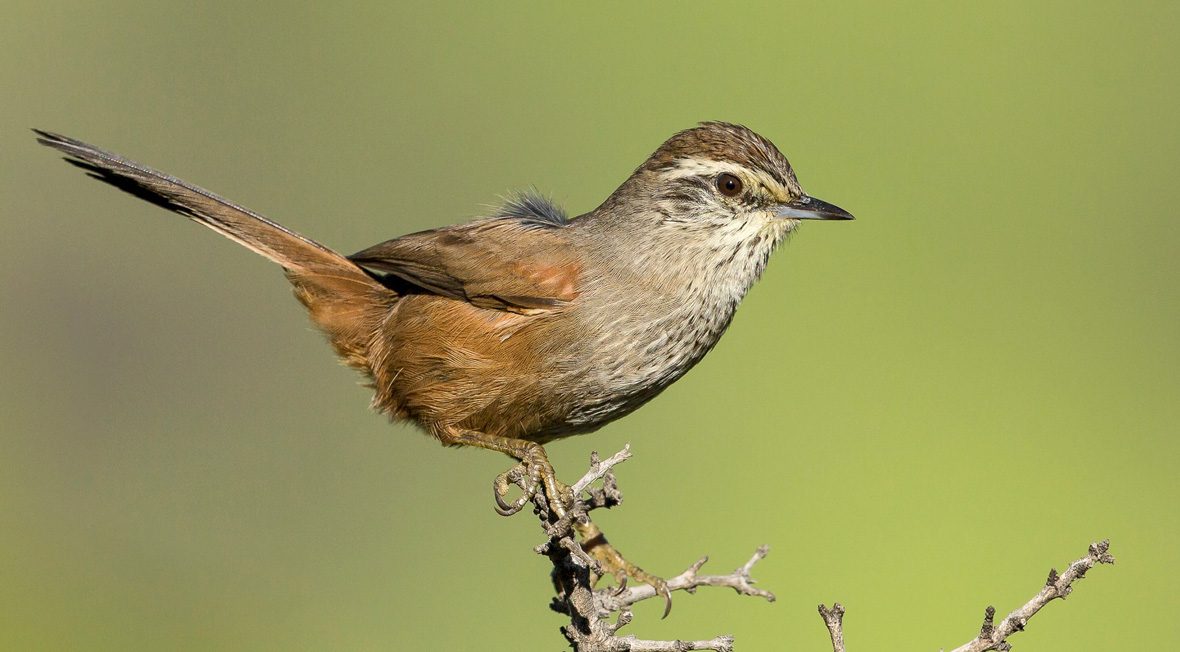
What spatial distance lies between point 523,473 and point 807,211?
1.58m

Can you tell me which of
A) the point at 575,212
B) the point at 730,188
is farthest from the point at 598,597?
the point at 575,212

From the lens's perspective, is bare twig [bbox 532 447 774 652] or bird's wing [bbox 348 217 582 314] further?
bird's wing [bbox 348 217 582 314]

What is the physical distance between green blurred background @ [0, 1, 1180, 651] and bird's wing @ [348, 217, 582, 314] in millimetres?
1574

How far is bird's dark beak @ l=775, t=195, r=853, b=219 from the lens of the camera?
5.07 meters

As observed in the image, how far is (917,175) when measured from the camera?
10453mm

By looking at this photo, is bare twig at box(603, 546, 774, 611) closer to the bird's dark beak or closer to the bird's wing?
the bird's wing

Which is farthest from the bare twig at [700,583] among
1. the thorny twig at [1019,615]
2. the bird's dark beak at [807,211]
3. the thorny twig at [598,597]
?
the bird's dark beak at [807,211]

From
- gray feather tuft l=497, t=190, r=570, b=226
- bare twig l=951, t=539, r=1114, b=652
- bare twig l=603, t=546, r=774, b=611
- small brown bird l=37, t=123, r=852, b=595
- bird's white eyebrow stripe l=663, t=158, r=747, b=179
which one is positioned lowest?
bare twig l=951, t=539, r=1114, b=652

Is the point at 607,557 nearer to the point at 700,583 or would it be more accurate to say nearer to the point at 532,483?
the point at 700,583

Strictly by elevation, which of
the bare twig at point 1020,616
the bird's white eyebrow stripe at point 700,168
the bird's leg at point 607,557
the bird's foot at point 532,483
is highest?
the bird's white eyebrow stripe at point 700,168

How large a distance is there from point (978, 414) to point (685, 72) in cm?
440

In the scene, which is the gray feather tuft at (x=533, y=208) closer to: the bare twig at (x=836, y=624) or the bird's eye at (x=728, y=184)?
the bird's eye at (x=728, y=184)

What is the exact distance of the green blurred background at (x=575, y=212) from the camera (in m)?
8.55

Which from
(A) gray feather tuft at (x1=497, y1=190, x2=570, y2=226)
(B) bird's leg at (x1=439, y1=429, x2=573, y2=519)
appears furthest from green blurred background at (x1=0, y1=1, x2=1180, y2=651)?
(B) bird's leg at (x1=439, y1=429, x2=573, y2=519)
